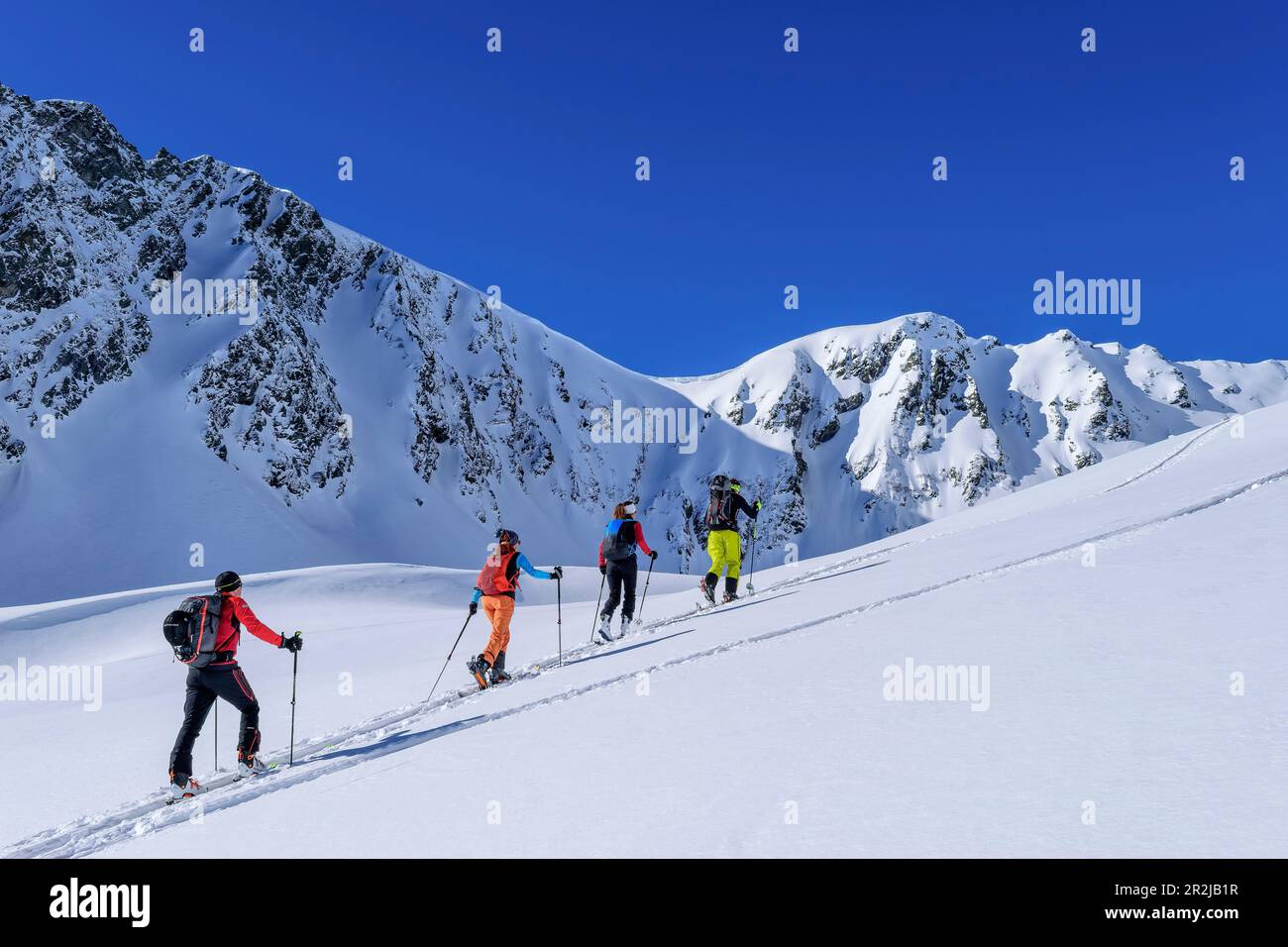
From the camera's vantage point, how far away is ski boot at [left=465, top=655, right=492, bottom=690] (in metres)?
9.38

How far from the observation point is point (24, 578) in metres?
67.8

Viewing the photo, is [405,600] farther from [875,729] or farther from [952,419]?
[952,419]

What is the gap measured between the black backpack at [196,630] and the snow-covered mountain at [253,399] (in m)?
47.1

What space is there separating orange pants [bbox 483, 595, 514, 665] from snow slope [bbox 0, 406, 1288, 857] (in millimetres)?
614

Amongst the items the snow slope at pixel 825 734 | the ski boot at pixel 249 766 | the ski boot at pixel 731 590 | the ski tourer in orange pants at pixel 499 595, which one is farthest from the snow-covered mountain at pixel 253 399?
the ski boot at pixel 249 766

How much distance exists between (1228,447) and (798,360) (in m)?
177

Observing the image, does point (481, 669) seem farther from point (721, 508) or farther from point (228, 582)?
point (721, 508)

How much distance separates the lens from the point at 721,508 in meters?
13.6

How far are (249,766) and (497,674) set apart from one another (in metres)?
2.94

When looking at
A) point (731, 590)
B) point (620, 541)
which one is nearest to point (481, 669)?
point (620, 541)

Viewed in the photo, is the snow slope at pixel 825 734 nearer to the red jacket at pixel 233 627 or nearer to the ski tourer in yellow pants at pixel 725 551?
the red jacket at pixel 233 627
